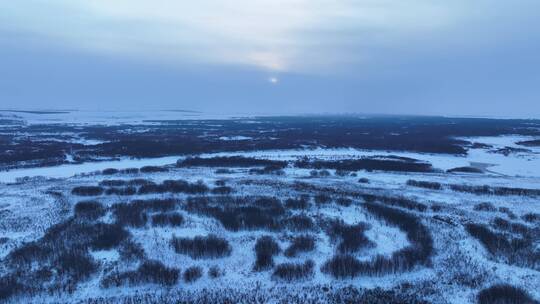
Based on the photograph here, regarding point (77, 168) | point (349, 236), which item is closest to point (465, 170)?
point (349, 236)

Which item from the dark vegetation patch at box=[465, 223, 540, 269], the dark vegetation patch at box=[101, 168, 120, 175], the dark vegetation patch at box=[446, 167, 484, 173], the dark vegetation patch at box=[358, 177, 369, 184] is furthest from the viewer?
the dark vegetation patch at box=[446, 167, 484, 173]

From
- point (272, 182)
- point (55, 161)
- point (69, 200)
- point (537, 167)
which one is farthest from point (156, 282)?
point (537, 167)

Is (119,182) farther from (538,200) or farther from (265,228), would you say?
(538,200)

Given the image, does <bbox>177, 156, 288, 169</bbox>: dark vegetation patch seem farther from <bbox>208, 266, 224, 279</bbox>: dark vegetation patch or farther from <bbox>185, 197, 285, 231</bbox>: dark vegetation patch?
<bbox>208, 266, 224, 279</bbox>: dark vegetation patch

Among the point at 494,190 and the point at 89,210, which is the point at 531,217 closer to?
the point at 494,190

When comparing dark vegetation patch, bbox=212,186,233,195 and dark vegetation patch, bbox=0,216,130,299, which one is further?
dark vegetation patch, bbox=212,186,233,195

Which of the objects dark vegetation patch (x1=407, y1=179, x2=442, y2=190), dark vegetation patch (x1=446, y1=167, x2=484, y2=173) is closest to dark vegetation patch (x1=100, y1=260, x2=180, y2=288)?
dark vegetation patch (x1=407, y1=179, x2=442, y2=190)
